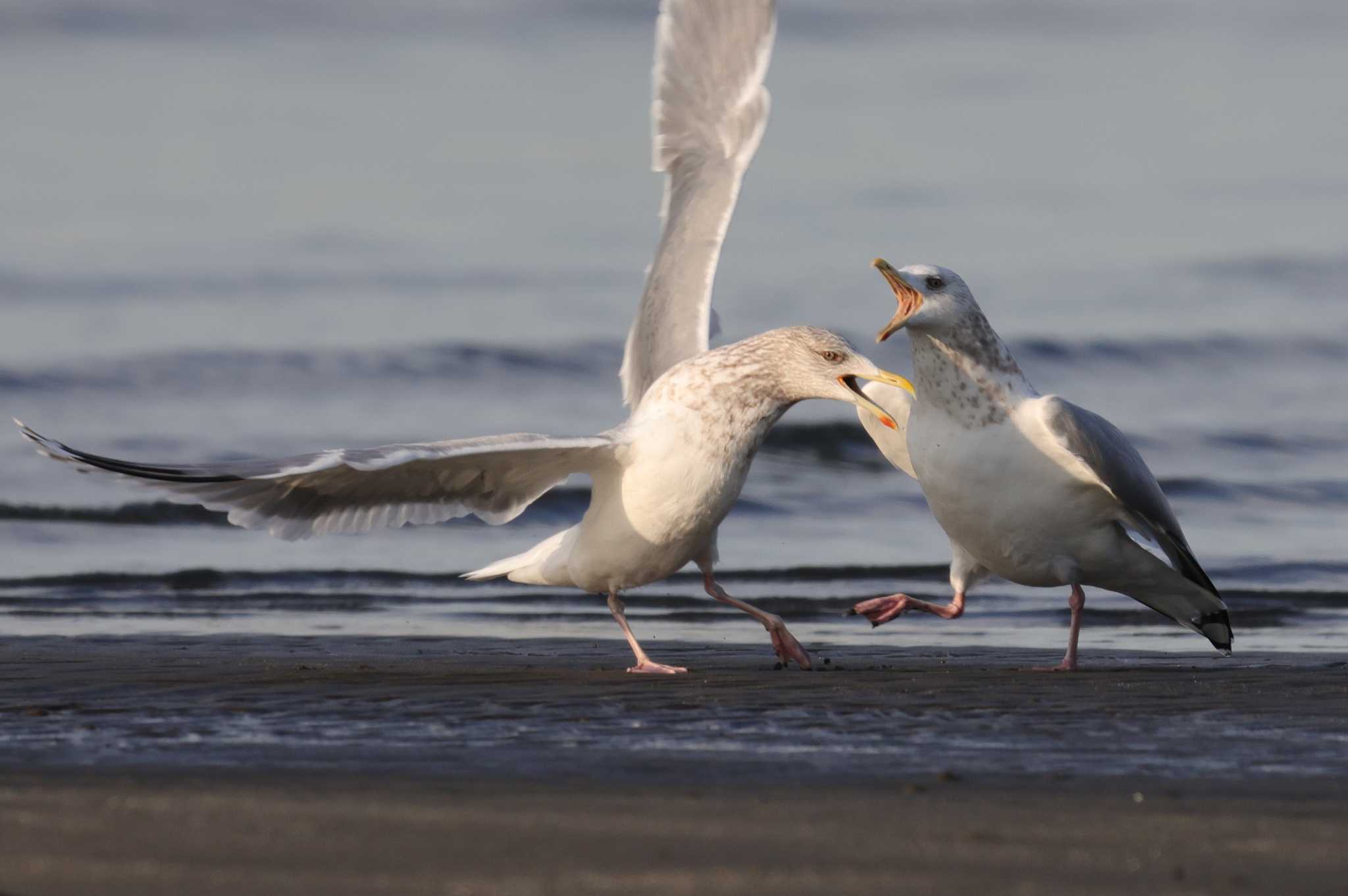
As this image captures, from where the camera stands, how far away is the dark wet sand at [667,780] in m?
3.64

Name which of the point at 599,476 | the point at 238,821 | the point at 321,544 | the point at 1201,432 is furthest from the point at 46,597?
the point at 1201,432

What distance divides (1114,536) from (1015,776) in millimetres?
2928

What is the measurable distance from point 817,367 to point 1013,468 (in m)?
0.75

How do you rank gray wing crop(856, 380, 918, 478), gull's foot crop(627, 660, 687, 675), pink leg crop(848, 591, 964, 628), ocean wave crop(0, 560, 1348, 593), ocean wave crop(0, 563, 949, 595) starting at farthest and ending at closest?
ocean wave crop(0, 563, 949, 595), ocean wave crop(0, 560, 1348, 593), gray wing crop(856, 380, 918, 478), pink leg crop(848, 591, 964, 628), gull's foot crop(627, 660, 687, 675)

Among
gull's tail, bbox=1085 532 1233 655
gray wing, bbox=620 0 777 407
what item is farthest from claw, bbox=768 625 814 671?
gray wing, bbox=620 0 777 407

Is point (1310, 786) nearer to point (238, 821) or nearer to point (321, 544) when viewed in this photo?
point (238, 821)

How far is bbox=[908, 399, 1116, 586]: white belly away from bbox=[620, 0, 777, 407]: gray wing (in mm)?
1750

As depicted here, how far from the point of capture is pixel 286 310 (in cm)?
2094

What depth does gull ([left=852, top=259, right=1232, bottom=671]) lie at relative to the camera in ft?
23.1

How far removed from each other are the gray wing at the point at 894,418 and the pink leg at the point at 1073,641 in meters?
0.86

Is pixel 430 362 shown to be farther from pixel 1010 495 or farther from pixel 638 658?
pixel 1010 495

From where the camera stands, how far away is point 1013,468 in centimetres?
703

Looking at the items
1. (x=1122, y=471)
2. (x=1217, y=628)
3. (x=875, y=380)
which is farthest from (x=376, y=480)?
(x=1217, y=628)

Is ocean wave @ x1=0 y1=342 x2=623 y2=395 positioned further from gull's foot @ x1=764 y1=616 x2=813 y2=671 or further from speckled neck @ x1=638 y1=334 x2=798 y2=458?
gull's foot @ x1=764 y1=616 x2=813 y2=671
